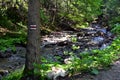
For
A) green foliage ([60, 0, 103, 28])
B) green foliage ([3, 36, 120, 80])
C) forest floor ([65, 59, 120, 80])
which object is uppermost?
green foliage ([3, 36, 120, 80])

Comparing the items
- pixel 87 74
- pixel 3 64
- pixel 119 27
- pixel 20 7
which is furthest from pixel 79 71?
pixel 20 7

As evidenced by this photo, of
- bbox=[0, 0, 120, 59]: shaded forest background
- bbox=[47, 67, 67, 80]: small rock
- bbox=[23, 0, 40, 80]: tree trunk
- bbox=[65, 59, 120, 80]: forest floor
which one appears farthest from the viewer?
bbox=[0, 0, 120, 59]: shaded forest background

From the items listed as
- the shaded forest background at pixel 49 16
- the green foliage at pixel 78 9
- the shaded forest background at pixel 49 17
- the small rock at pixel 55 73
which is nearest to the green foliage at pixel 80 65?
the small rock at pixel 55 73

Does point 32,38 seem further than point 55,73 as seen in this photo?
No

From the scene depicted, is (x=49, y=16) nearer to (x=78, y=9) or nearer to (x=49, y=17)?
(x=49, y=17)

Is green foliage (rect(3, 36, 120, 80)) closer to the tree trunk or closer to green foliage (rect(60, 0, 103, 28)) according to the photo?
the tree trunk

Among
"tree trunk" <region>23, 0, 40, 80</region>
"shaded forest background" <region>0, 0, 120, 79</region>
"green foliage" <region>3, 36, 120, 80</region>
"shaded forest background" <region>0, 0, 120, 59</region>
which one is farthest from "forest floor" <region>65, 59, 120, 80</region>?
"shaded forest background" <region>0, 0, 120, 59</region>

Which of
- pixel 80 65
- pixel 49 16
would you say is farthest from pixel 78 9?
pixel 80 65

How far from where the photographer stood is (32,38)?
7.12m

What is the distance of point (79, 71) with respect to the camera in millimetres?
8000

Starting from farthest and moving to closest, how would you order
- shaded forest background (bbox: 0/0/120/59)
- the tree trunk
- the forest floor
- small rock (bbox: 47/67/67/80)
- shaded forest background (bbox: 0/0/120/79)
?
shaded forest background (bbox: 0/0/120/59), shaded forest background (bbox: 0/0/120/79), the forest floor, small rock (bbox: 47/67/67/80), the tree trunk

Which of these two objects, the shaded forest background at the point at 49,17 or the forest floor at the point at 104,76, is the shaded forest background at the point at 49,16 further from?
the forest floor at the point at 104,76

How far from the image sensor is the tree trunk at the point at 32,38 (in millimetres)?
7031

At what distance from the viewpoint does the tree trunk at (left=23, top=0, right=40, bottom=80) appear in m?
7.03
